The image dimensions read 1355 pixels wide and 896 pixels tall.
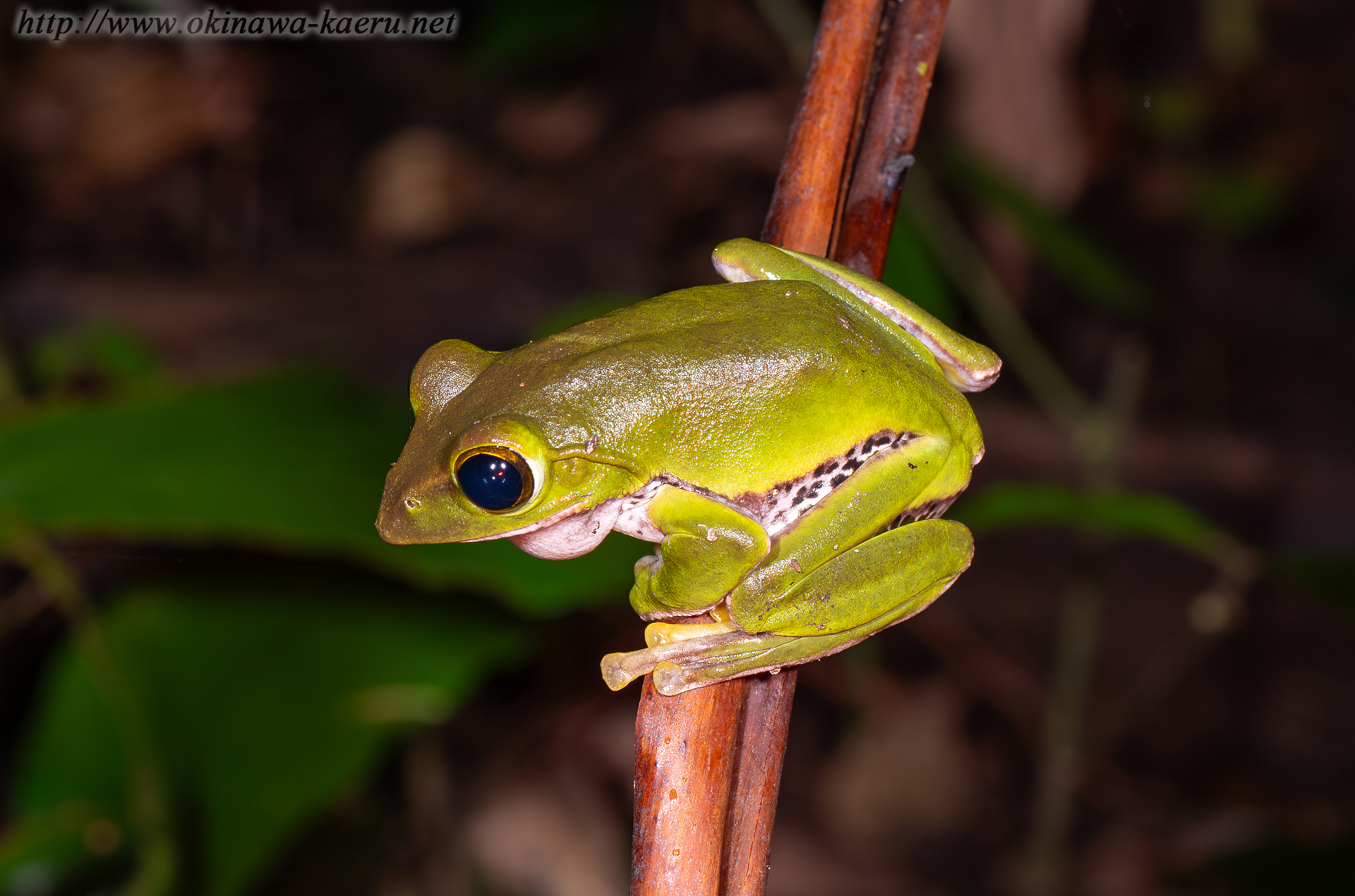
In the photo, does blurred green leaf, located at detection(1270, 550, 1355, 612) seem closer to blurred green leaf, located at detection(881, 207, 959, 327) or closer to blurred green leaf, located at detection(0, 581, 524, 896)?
blurred green leaf, located at detection(881, 207, 959, 327)

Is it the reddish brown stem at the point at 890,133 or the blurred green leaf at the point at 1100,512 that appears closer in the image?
the reddish brown stem at the point at 890,133

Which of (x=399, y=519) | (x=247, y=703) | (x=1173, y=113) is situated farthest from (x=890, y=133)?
(x=1173, y=113)

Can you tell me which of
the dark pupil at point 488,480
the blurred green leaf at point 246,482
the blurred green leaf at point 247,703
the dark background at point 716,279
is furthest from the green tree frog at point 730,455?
the blurred green leaf at point 247,703

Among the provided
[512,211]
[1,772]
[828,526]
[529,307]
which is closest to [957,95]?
[529,307]

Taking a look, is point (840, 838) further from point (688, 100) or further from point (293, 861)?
point (688, 100)

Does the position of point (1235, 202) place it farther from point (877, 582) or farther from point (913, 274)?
point (877, 582)

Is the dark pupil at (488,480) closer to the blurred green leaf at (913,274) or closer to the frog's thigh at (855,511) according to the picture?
the frog's thigh at (855,511)
